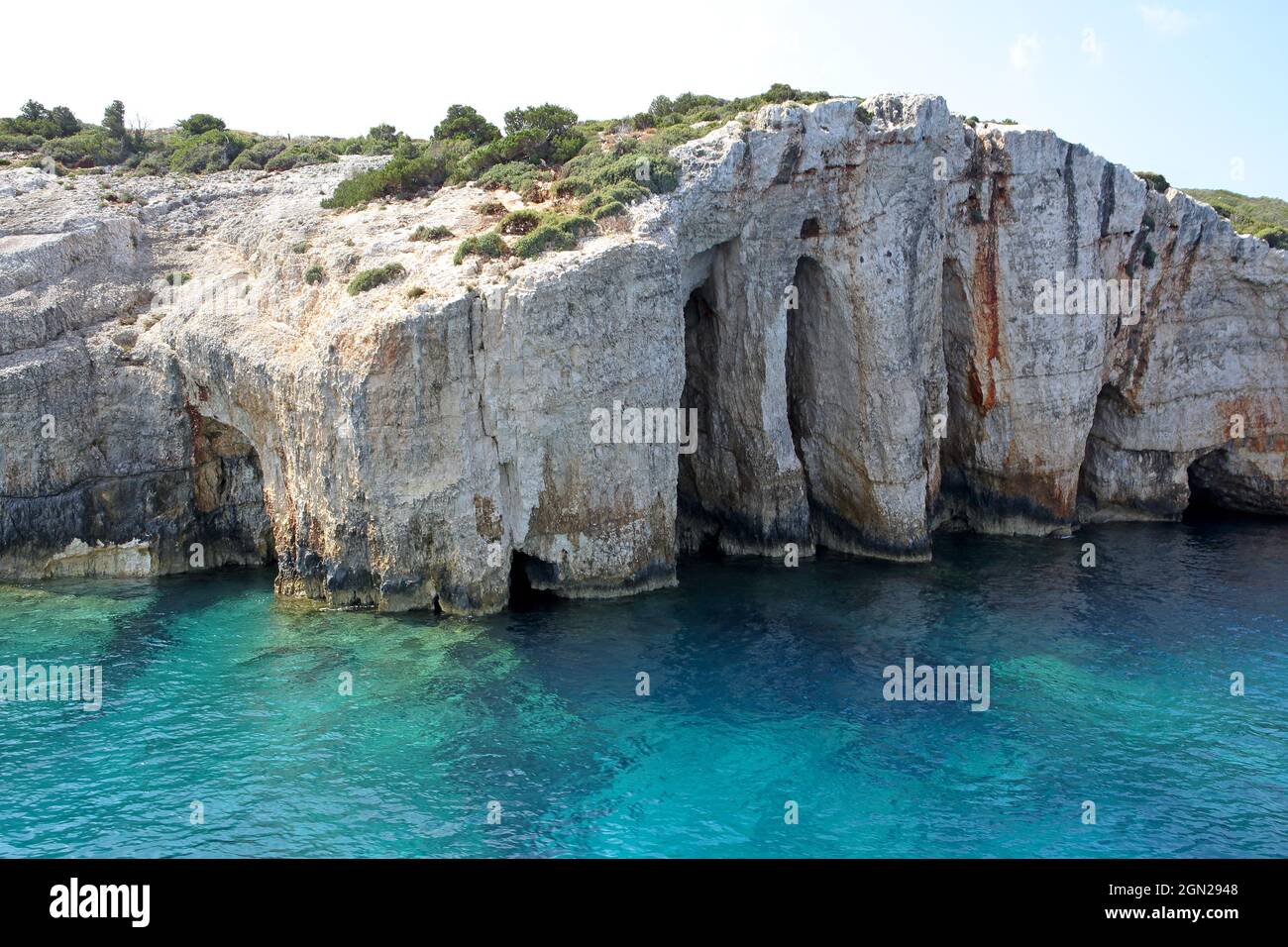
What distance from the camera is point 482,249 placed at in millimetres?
28281

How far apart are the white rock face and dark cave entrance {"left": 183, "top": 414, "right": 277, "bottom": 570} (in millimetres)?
103

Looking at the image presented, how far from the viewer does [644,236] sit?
28078 millimetres

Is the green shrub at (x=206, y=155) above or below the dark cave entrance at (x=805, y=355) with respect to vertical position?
above

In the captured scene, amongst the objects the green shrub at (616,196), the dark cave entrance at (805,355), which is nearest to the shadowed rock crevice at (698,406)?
the dark cave entrance at (805,355)

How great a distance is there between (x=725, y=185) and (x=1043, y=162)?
38.1 ft

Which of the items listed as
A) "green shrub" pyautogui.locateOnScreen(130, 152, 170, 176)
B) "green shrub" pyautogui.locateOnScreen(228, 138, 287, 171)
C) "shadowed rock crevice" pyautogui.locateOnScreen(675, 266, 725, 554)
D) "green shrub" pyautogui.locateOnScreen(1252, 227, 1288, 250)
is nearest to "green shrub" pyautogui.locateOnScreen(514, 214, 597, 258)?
"shadowed rock crevice" pyautogui.locateOnScreen(675, 266, 725, 554)

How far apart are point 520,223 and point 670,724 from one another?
16.4 meters

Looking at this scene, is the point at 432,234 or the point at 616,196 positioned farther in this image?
the point at 432,234

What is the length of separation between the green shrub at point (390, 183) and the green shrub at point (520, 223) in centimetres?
662

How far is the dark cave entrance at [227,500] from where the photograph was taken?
103 feet

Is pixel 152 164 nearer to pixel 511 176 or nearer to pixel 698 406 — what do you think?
pixel 511 176

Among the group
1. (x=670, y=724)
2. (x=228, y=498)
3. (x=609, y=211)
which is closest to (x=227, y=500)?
(x=228, y=498)

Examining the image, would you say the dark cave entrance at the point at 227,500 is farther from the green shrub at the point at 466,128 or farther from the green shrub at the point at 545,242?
the green shrub at the point at 466,128
